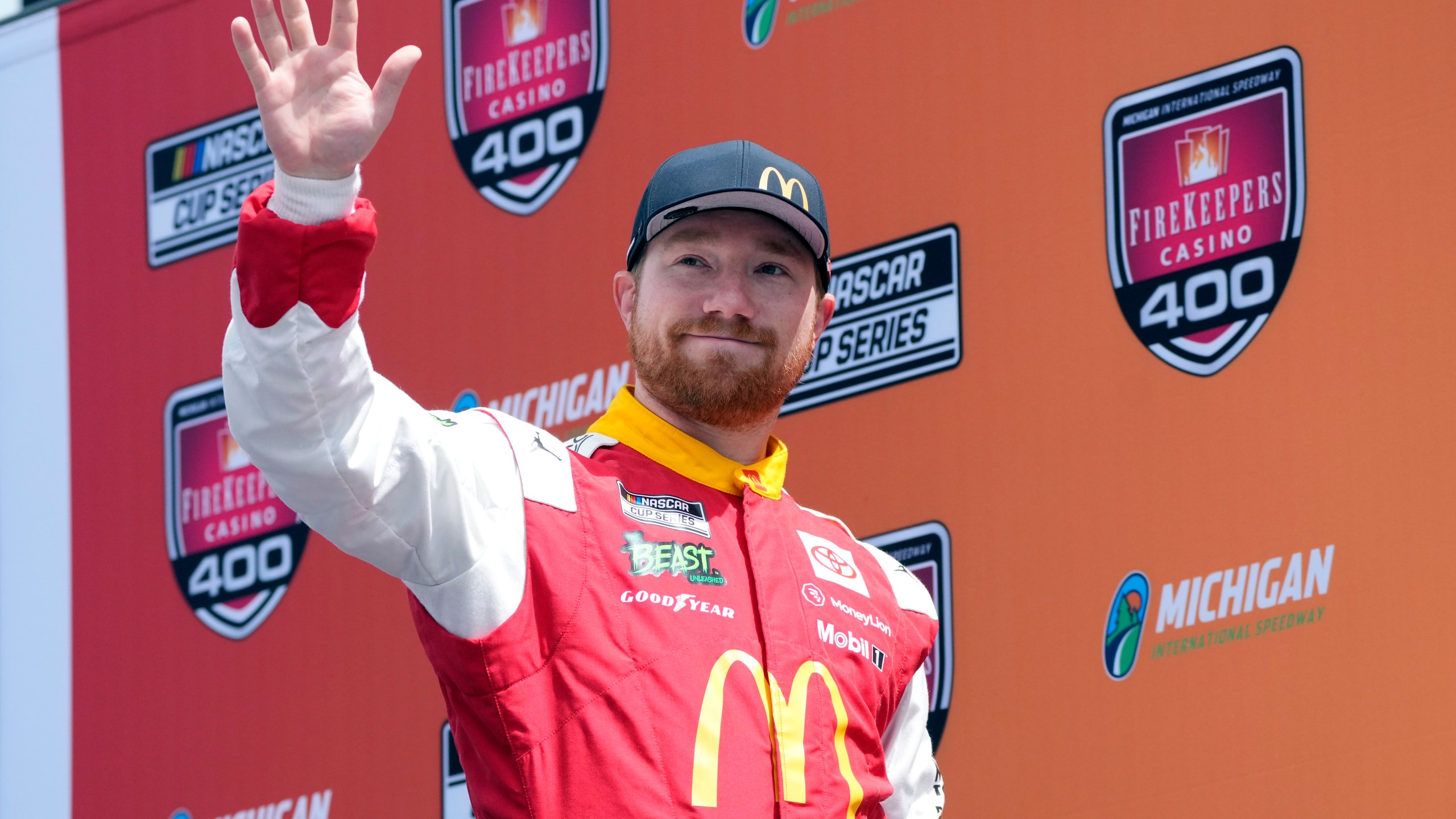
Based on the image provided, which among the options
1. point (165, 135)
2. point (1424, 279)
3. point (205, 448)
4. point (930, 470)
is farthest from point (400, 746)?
point (1424, 279)

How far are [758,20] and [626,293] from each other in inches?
40.7

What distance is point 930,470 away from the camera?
2.53m

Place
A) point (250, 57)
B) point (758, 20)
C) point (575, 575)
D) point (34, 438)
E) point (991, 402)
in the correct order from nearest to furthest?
1. point (250, 57)
2. point (575, 575)
3. point (991, 402)
4. point (758, 20)
5. point (34, 438)

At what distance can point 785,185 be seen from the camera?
178 cm

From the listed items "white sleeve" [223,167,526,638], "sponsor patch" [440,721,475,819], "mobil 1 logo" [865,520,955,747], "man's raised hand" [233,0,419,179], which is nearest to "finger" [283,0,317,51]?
"man's raised hand" [233,0,419,179]

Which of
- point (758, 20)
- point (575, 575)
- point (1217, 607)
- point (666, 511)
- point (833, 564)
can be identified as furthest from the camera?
point (758, 20)

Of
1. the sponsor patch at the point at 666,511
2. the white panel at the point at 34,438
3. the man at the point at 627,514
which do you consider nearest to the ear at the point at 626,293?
the man at the point at 627,514

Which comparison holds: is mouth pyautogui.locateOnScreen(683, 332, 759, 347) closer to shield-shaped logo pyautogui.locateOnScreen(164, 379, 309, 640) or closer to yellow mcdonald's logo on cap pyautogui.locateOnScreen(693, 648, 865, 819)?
yellow mcdonald's logo on cap pyautogui.locateOnScreen(693, 648, 865, 819)

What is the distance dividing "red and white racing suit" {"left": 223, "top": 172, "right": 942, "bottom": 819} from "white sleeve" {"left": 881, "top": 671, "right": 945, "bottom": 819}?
4 cm

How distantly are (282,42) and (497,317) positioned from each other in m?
1.62

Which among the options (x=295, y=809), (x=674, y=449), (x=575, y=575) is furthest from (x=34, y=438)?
(x=575, y=575)

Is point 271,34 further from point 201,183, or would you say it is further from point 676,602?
point 201,183

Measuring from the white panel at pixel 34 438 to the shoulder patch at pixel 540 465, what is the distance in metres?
1.88

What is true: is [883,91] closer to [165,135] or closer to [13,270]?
[165,135]
